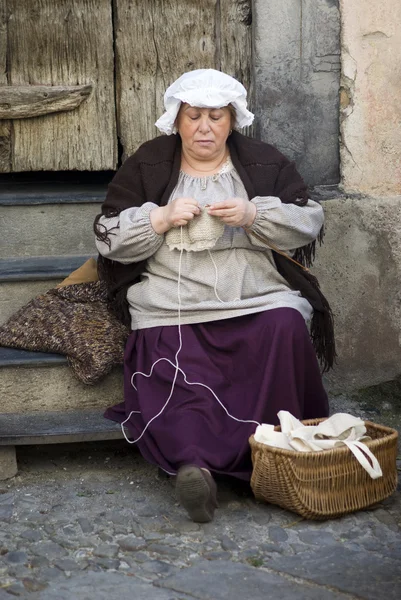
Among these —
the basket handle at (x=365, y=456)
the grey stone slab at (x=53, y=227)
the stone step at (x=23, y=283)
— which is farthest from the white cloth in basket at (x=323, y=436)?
the grey stone slab at (x=53, y=227)

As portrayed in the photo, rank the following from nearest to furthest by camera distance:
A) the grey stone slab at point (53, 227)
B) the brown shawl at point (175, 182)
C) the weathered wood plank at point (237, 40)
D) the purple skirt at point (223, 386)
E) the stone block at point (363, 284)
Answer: the purple skirt at point (223, 386), the brown shawl at point (175, 182), the stone block at point (363, 284), the weathered wood plank at point (237, 40), the grey stone slab at point (53, 227)

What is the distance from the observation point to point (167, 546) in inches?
130

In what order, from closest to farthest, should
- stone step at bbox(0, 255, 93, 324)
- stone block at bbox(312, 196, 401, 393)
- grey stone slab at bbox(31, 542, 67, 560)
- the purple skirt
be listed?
grey stone slab at bbox(31, 542, 67, 560) → the purple skirt → stone step at bbox(0, 255, 93, 324) → stone block at bbox(312, 196, 401, 393)

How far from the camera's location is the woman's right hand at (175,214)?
3748 millimetres

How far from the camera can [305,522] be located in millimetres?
3510

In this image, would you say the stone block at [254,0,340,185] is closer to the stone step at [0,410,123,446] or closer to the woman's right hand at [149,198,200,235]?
the woman's right hand at [149,198,200,235]

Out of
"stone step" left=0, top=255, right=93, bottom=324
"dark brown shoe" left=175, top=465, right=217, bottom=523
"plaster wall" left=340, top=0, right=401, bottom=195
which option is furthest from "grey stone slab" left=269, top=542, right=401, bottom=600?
"plaster wall" left=340, top=0, right=401, bottom=195

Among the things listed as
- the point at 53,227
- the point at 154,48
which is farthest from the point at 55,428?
the point at 154,48

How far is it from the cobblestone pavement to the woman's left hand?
100cm

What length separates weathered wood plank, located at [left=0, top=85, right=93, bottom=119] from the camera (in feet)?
16.0

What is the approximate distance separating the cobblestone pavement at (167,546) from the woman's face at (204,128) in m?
1.31

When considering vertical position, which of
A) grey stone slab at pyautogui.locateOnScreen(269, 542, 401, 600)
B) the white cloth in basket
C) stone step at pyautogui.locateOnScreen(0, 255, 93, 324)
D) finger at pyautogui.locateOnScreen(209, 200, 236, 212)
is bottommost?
grey stone slab at pyautogui.locateOnScreen(269, 542, 401, 600)

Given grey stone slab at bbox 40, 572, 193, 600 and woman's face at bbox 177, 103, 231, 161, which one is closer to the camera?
grey stone slab at bbox 40, 572, 193, 600

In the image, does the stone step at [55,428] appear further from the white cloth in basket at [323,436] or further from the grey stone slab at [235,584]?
the grey stone slab at [235,584]
